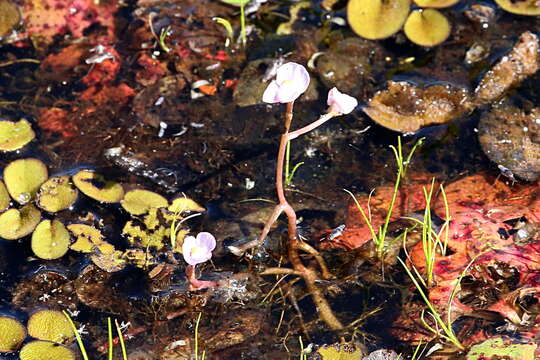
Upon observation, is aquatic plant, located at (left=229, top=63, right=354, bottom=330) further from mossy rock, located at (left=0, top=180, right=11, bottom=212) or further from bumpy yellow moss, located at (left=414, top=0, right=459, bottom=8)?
bumpy yellow moss, located at (left=414, top=0, right=459, bottom=8)

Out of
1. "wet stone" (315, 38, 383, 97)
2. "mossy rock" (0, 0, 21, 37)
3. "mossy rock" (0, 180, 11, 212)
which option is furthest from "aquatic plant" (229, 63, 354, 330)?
"mossy rock" (0, 0, 21, 37)

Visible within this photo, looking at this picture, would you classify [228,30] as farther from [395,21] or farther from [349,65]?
[395,21]

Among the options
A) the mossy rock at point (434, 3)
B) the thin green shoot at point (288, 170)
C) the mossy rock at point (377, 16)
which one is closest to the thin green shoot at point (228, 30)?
the mossy rock at point (377, 16)

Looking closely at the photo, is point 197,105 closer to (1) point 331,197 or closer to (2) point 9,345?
(1) point 331,197

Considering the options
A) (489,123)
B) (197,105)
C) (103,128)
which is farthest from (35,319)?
(489,123)

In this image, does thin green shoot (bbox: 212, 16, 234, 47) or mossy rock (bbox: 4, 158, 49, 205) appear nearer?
mossy rock (bbox: 4, 158, 49, 205)

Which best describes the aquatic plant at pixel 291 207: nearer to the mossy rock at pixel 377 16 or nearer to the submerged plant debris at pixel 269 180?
the submerged plant debris at pixel 269 180
